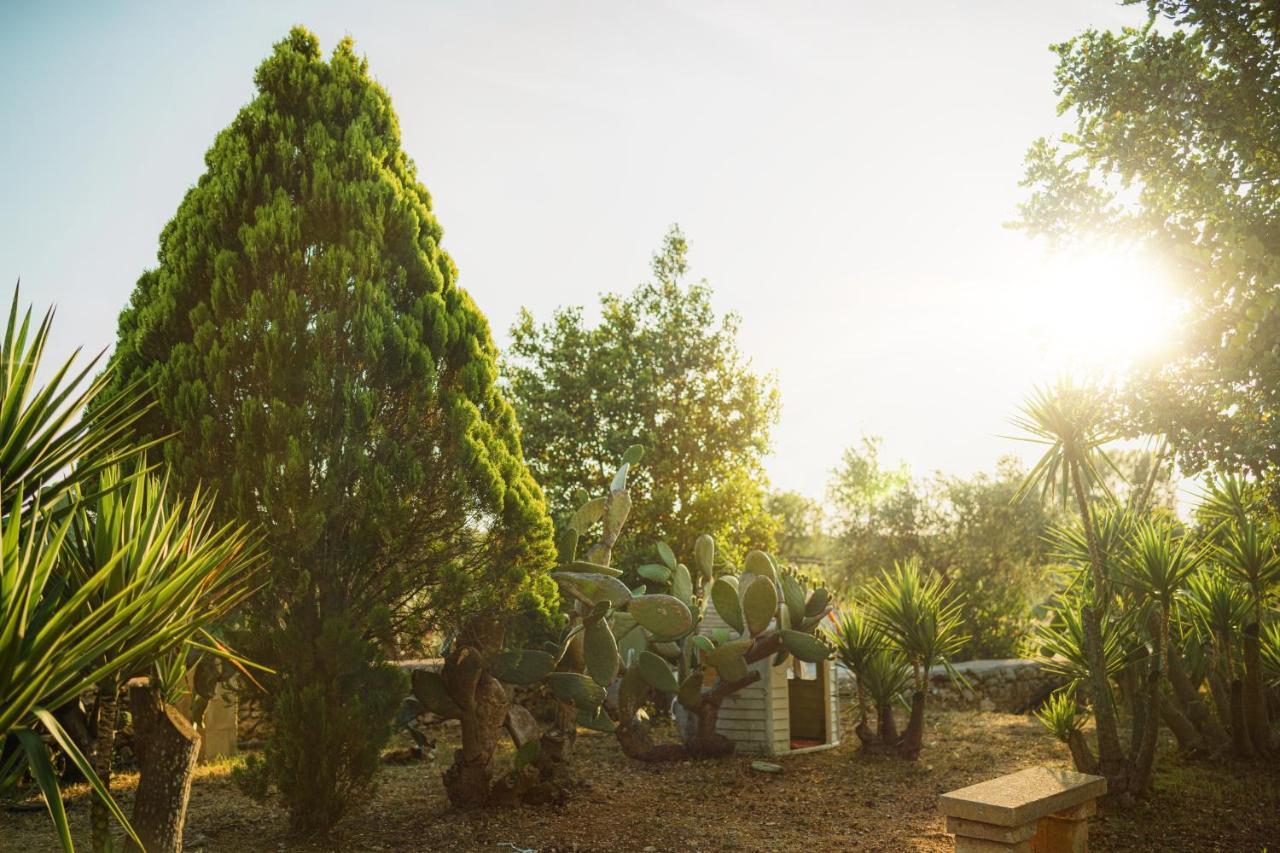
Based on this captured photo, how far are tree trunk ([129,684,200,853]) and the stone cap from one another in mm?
3868

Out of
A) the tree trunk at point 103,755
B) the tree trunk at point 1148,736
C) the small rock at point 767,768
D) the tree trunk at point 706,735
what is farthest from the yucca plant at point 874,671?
the tree trunk at point 103,755

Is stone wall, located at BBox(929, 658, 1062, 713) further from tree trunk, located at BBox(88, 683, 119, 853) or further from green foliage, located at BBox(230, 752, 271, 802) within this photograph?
tree trunk, located at BBox(88, 683, 119, 853)

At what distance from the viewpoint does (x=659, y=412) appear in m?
15.3

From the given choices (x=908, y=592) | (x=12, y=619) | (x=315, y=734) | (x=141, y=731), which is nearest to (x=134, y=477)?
(x=12, y=619)

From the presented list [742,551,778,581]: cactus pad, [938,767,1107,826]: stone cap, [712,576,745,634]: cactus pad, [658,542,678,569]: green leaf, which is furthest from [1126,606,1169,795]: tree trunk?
[658,542,678,569]: green leaf

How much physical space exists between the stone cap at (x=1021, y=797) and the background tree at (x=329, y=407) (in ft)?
9.41

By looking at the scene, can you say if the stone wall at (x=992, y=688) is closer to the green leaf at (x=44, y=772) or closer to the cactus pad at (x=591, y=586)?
the cactus pad at (x=591, y=586)

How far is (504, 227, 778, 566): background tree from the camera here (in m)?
14.0

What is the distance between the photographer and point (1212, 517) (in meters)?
9.48

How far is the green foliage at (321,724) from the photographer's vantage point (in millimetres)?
5516

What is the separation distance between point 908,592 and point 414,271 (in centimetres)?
557

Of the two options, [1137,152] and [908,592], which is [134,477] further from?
[1137,152]

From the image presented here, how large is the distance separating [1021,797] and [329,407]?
15.2 feet

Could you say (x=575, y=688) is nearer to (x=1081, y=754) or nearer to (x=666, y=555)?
(x=666, y=555)
